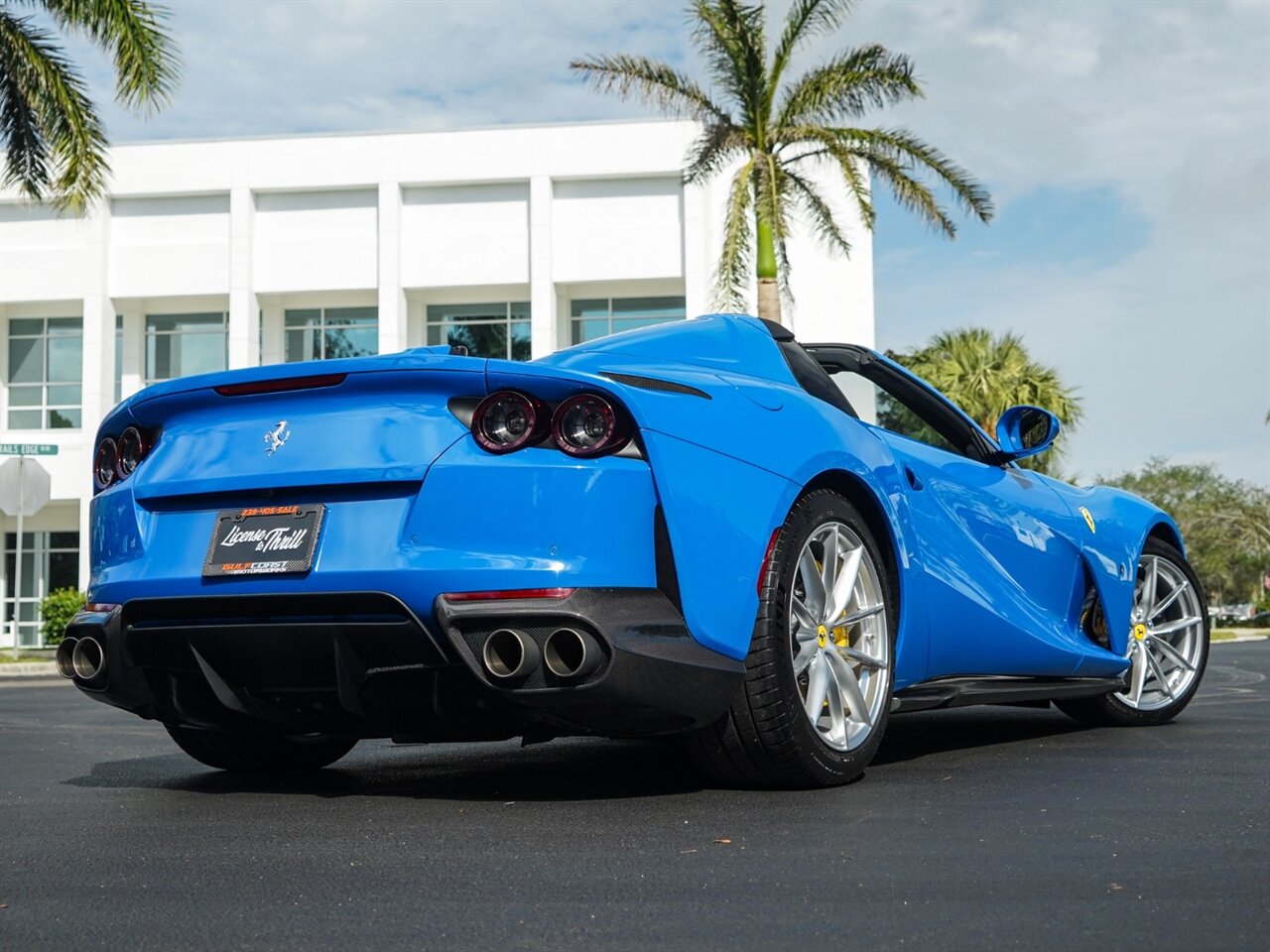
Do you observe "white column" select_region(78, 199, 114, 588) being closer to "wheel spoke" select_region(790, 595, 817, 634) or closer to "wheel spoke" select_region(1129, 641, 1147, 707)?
"wheel spoke" select_region(1129, 641, 1147, 707)

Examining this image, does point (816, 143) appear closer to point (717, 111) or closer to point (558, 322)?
point (717, 111)

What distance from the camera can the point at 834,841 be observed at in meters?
3.63

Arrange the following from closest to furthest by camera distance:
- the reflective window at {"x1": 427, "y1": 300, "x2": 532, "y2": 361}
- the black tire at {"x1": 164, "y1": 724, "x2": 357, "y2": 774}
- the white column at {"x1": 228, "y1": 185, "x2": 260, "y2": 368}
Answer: the black tire at {"x1": 164, "y1": 724, "x2": 357, "y2": 774}
the white column at {"x1": 228, "y1": 185, "x2": 260, "y2": 368}
the reflective window at {"x1": 427, "y1": 300, "x2": 532, "y2": 361}

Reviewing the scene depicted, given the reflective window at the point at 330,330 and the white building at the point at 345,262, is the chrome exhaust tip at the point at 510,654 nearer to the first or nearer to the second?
the white building at the point at 345,262

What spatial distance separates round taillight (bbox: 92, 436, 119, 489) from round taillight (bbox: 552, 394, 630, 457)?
1.47m

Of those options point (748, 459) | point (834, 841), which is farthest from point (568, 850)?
point (748, 459)

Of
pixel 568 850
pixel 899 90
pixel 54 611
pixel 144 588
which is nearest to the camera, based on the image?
pixel 568 850

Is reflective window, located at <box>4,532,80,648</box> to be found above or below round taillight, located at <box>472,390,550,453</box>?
below

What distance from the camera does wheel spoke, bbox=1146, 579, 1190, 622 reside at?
6.71 m

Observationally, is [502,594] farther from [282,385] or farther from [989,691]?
[989,691]

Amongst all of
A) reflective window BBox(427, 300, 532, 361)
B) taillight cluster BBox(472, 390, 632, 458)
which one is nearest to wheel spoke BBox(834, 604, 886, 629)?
taillight cluster BBox(472, 390, 632, 458)

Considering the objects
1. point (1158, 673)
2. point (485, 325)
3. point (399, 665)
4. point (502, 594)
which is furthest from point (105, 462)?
point (485, 325)

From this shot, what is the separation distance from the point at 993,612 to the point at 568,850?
2349 mm

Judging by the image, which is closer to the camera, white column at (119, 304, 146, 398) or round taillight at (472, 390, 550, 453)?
round taillight at (472, 390, 550, 453)
